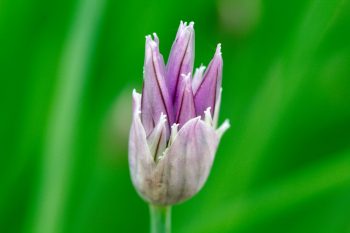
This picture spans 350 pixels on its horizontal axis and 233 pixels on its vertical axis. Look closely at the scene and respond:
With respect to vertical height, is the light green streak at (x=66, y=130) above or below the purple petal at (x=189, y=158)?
above

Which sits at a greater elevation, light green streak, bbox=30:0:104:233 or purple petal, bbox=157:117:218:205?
light green streak, bbox=30:0:104:233

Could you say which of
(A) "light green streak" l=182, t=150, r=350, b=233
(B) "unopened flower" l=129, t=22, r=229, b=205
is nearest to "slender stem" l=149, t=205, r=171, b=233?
(B) "unopened flower" l=129, t=22, r=229, b=205

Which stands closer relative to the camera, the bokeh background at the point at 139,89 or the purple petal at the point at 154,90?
the purple petal at the point at 154,90

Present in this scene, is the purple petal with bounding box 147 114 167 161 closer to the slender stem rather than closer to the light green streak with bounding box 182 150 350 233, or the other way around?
the slender stem

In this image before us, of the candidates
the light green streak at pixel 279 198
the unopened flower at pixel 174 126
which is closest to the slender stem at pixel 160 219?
the unopened flower at pixel 174 126

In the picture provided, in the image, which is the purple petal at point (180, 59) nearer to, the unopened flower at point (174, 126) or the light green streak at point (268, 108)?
→ the unopened flower at point (174, 126)

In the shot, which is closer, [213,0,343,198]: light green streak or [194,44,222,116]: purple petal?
[194,44,222,116]: purple petal

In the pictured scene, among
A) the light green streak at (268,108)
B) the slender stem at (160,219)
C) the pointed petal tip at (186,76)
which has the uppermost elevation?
the light green streak at (268,108)

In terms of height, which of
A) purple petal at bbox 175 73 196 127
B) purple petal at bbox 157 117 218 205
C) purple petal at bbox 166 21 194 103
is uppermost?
purple petal at bbox 166 21 194 103

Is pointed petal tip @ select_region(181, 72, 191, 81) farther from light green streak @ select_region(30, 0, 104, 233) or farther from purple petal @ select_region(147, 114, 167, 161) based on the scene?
light green streak @ select_region(30, 0, 104, 233)
